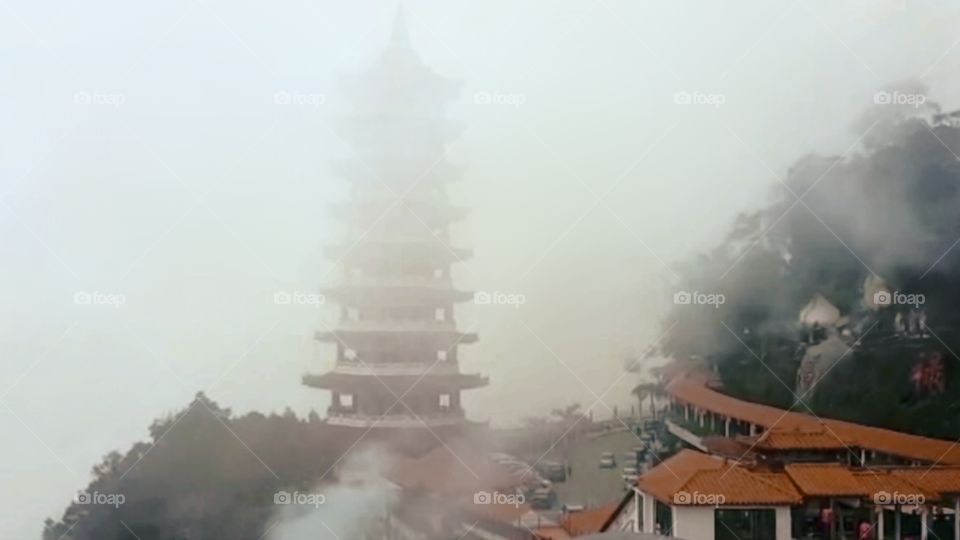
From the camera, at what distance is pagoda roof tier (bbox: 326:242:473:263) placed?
2.39 m

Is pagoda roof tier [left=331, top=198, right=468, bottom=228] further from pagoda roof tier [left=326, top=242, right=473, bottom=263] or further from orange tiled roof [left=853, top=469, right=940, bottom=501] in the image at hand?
orange tiled roof [left=853, top=469, right=940, bottom=501]

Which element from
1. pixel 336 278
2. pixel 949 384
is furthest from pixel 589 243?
pixel 949 384

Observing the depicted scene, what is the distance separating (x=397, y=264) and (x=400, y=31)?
64 centimetres

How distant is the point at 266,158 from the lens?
7.95ft

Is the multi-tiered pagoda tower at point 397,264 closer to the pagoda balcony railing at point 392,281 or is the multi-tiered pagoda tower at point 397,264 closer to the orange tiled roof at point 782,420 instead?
the pagoda balcony railing at point 392,281

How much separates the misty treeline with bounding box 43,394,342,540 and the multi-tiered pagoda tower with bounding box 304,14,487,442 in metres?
0.16

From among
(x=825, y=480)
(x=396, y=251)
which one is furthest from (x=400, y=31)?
(x=825, y=480)

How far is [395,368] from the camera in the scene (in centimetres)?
239

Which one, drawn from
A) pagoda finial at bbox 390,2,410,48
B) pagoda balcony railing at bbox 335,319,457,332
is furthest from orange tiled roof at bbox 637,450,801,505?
pagoda finial at bbox 390,2,410,48

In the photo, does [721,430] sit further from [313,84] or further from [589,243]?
[313,84]

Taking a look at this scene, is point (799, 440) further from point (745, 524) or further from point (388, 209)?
point (388, 209)

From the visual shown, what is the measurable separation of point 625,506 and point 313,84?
143cm

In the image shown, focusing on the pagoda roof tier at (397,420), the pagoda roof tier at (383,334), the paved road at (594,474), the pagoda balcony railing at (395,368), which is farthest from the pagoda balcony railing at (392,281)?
the paved road at (594,474)

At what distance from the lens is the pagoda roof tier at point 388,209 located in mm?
2398
